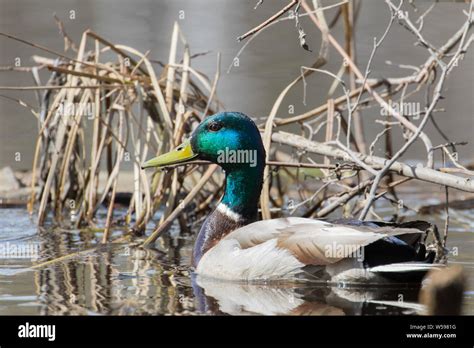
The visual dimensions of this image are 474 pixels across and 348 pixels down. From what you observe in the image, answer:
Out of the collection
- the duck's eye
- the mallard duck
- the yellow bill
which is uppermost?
the duck's eye

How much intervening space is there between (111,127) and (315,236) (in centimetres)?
284

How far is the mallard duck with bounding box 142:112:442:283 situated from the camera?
6426 mm

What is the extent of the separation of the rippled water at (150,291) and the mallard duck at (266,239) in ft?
0.36

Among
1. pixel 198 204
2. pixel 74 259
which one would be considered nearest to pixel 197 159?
pixel 74 259

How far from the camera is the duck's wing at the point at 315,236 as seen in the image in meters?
6.40

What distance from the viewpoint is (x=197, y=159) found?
7.47 metres

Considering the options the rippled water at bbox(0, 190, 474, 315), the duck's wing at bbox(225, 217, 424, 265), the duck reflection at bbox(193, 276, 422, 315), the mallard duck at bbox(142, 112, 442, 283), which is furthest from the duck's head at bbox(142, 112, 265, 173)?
the duck reflection at bbox(193, 276, 422, 315)

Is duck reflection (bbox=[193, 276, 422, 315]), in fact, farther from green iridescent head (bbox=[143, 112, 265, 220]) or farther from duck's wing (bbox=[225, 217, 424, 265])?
green iridescent head (bbox=[143, 112, 265, 220])

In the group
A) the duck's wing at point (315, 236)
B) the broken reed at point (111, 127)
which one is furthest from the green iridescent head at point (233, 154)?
the broken reed at point (111, 127)

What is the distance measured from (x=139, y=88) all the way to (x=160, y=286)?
2.29 m

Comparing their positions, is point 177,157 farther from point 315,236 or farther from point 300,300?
point 300,300

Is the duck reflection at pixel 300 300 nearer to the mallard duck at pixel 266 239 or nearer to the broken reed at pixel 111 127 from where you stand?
the mallard duck at pixel 266 239

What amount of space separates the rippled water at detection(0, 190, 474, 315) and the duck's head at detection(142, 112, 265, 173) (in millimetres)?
769
